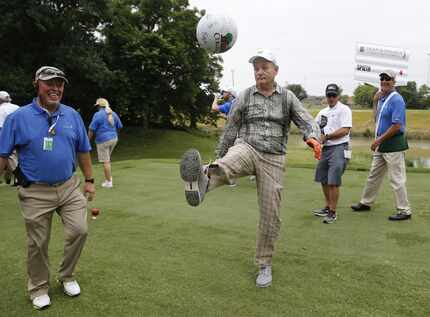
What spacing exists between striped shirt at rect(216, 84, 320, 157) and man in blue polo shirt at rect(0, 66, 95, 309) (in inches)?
58.7

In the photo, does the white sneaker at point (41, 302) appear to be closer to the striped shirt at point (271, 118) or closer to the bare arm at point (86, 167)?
the bare arm at point (86, 167)

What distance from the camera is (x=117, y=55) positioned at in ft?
78.5

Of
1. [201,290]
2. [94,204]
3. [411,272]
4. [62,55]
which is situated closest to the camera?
[201,290]

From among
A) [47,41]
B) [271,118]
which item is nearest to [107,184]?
[271,118]

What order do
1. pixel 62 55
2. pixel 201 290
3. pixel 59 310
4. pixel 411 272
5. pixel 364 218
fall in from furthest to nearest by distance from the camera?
1. pixel 62 55
2. pixel 364 218
3. pixel 411 272
4. pixel 201 290
5. pixel 59 310

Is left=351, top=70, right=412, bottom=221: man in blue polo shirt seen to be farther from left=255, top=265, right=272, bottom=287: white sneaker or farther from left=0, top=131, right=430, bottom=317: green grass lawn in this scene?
left=255, top=265, right=272, bottom=287: white sneaker

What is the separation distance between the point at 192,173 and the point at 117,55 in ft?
72.4

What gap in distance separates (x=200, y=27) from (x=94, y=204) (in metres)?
3.54

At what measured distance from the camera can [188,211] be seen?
643 centimetres

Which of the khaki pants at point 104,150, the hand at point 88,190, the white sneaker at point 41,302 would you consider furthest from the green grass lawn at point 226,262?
the khaki pants at point 104,150

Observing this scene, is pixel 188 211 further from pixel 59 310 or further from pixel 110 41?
pixel 110 41

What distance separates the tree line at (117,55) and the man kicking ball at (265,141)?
15.8 metres

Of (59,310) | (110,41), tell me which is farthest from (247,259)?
(110,41)

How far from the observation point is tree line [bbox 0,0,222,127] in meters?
18.0
